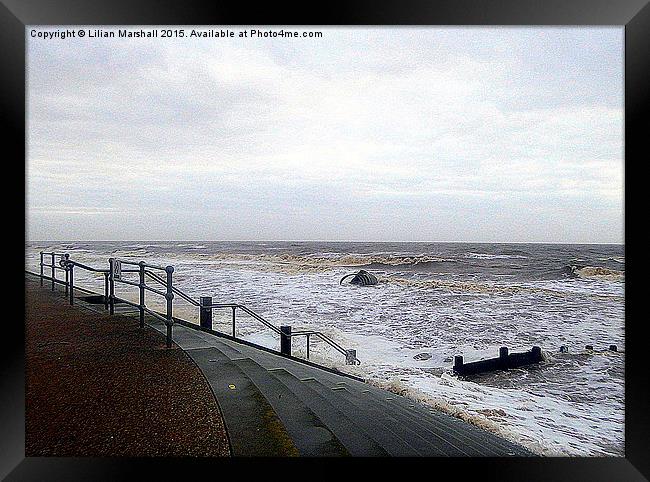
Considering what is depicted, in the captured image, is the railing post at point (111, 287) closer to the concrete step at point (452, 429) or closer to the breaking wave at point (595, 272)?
the concrete step at point (452, 429)

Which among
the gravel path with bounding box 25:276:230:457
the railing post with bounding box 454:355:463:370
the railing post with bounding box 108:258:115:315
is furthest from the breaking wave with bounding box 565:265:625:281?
the railing post with bounding box 108:258:115:315

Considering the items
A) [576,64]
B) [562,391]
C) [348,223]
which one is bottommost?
[562,391]

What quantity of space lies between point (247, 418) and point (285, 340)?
1.70ft

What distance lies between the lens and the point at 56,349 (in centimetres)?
217

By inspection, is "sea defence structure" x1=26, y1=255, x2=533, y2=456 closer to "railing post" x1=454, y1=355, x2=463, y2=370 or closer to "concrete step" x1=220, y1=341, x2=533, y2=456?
"concrete step" x1=220, y1=341, x2=533, y2=456

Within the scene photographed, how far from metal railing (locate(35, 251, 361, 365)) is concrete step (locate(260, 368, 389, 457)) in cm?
25

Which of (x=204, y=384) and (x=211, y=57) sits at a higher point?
(x=211, y=57)

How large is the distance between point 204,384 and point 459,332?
1.42 m

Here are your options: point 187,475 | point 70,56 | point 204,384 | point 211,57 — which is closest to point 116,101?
point 70,56

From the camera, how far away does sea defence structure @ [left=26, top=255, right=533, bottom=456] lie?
1837 mm

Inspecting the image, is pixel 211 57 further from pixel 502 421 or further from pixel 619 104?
pixel 502 421
